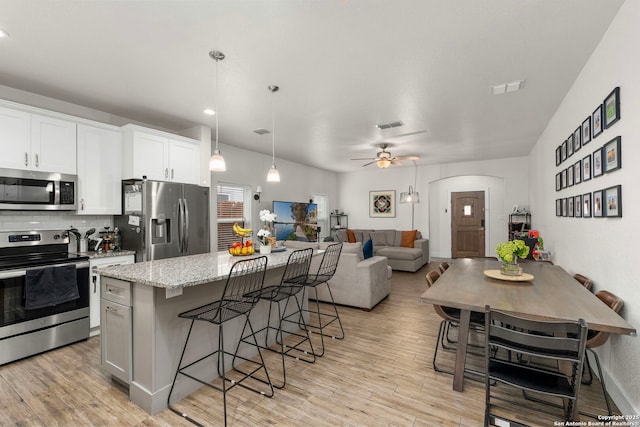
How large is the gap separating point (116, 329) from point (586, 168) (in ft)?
14.1

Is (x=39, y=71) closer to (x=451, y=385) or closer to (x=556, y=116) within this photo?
(x=451, y=385)

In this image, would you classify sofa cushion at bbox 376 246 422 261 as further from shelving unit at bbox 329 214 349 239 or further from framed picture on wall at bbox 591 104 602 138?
framed picture on wall at bbox 591 104 602 138

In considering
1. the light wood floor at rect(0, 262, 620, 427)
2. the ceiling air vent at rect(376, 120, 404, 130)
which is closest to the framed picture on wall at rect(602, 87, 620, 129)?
the light wood floor at rect(0, 262, 620, 427)

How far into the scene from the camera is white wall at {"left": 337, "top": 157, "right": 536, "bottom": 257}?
734 cm

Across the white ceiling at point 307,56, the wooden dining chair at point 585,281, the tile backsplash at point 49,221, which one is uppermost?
the white ceiling at point 307,56

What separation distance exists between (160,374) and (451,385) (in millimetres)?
2204

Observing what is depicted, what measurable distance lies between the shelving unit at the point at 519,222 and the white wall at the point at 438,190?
15.4 inches

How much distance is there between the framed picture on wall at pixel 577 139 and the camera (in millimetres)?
3031

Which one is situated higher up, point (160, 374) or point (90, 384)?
point (160, 374)

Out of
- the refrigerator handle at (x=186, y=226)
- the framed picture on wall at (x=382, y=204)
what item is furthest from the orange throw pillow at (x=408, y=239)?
the refrigerator handle at (x=186, y=226)

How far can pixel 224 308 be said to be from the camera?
7.22ft

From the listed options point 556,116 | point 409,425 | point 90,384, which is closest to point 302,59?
point 409,425

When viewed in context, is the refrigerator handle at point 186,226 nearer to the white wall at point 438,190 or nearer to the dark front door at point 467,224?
the white wall at point 438,190

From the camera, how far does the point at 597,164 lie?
2.54m
